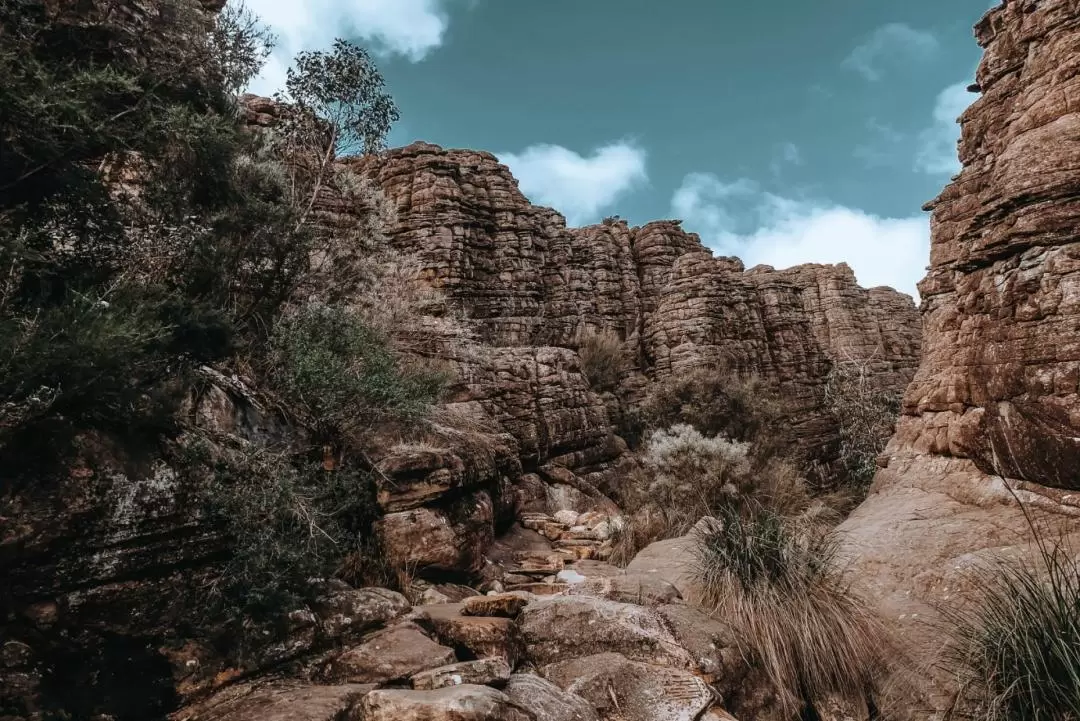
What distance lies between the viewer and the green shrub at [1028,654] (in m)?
3.28

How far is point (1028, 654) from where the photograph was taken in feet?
11.1

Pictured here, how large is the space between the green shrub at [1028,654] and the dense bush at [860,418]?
17000 mm

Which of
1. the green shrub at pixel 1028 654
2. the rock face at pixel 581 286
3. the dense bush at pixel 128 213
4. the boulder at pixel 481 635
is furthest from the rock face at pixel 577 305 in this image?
the green shrub at pixel 1028 654

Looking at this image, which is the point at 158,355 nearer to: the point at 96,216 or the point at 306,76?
the point at 96,216

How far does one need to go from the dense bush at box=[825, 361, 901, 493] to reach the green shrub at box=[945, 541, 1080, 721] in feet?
55.8

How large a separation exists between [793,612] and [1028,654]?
69.9 inches

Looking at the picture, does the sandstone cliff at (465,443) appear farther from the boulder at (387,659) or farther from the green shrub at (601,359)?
the green shrub at (601,359)

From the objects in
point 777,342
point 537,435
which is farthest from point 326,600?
point 777,342

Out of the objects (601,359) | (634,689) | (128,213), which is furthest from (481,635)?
(601,359)

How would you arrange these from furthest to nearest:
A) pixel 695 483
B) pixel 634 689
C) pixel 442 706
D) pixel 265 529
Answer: pixel 695 483
pixel 265 529
pixel 634 689
pixel 442 706

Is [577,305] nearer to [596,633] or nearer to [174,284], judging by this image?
[174,284]

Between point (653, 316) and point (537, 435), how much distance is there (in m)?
13.9

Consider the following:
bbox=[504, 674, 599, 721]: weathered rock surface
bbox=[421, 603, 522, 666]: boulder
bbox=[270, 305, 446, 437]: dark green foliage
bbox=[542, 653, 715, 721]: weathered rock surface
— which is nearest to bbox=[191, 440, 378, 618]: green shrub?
bbox=[270, 305, 446, 437]: dark green foliage

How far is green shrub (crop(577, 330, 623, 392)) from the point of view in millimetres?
24203
